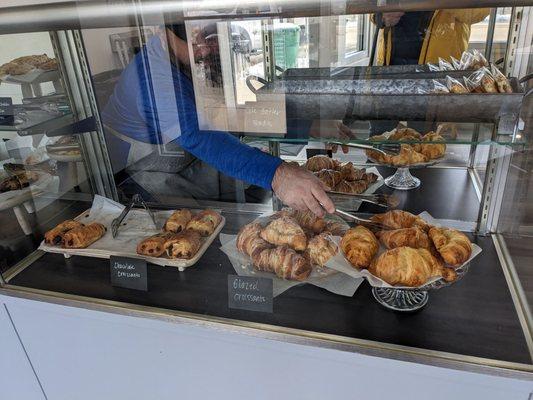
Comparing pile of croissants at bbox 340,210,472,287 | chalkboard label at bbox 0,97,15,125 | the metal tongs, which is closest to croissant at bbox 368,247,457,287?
pile of croissants at bbox 340,210,472,287

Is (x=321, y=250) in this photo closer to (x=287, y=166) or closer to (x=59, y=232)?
(x=287, y=166)

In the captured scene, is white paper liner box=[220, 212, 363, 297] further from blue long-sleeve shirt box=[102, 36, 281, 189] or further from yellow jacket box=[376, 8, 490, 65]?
yellow jacket box=[376, 8, 490, 65]

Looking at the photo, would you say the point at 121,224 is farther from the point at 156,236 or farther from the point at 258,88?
the point at 258,88

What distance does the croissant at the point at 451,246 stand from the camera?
0.69 m

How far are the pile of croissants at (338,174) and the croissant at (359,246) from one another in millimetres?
216

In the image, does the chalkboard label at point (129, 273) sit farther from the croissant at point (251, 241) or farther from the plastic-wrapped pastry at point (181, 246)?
the croissant at point (251, 241)

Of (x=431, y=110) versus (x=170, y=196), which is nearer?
(x=431, y=110)

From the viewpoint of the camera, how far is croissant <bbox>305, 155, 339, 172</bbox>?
100 cm

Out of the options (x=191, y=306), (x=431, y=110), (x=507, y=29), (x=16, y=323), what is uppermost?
(x=507, y=29)

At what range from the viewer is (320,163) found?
1006mm

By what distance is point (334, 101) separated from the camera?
81 centimetres

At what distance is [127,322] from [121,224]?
0.28m

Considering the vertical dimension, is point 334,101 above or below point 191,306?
above

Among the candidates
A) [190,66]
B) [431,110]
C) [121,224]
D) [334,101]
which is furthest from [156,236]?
[431,110]
